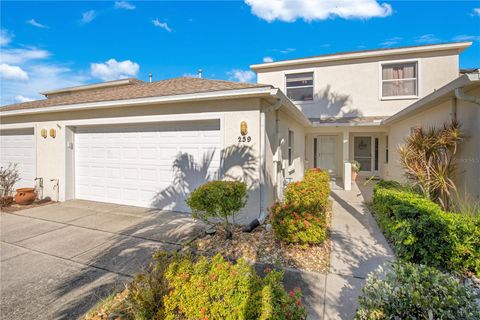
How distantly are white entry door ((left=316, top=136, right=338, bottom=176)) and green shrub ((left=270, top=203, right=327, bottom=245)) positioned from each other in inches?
398

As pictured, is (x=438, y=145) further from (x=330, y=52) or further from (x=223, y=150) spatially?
(x=330, y=52)

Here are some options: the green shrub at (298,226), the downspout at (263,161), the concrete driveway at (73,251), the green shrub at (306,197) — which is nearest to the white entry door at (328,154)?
the green shrub at (306,197)

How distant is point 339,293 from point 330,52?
12.3m

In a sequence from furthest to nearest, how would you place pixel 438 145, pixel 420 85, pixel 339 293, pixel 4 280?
pixel 420 85 → pixel 438 145 → pixel 4 280 → pixel 339 293

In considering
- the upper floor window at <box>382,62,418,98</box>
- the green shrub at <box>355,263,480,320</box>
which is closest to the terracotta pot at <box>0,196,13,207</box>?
the green shrub at <box>355,263,480,320</box>

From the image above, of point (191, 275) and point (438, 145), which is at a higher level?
point (438, 145)

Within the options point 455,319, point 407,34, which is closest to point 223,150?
point 455,319

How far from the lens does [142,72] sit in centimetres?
1680

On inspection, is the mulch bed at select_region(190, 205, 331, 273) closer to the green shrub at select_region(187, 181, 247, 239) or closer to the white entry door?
the green shrub at select_region(187, 181, 247, 239)

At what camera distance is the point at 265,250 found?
4.32 metres

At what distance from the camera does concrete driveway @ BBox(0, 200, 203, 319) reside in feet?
9.84

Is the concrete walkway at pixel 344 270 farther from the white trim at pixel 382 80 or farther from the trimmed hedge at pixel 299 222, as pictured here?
the white trim at pixel 382 80

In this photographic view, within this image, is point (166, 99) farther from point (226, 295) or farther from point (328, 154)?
point (328, 154)

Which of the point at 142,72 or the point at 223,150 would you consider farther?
the point at 142,72
